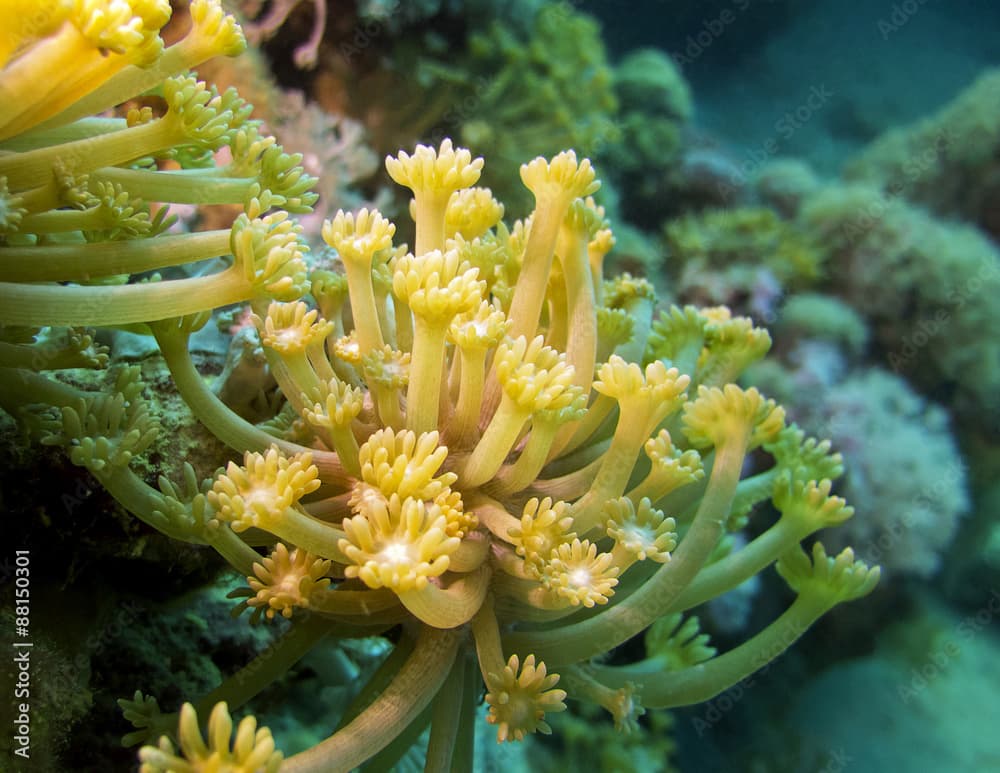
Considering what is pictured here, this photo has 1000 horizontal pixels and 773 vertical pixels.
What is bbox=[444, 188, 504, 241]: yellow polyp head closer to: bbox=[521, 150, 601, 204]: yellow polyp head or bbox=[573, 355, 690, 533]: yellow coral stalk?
bbox=[521, 150, 601, 204]: yellow polyp head

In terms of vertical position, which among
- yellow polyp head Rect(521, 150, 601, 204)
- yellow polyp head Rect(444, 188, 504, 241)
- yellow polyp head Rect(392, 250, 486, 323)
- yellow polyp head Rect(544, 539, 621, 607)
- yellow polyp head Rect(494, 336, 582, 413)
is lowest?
yellow polyp head Rect(544, 539, 621, 607)

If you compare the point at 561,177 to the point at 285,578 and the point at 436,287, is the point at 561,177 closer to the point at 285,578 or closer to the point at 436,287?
the point at 436,287

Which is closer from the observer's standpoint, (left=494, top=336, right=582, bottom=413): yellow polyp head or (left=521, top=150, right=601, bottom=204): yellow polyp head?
(left=494, top=336, right=582, bottom=413): yellow polyp head

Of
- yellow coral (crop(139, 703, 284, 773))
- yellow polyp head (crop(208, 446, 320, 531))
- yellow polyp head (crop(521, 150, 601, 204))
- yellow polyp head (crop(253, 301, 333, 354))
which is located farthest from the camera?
yellow polyp head (crop(521, 150, 601, 204))

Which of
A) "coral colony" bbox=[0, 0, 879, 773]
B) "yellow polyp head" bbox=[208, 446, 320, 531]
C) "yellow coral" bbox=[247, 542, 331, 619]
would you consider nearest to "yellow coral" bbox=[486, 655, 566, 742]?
"coral colony" bbox=[0, 0, 879, 773]

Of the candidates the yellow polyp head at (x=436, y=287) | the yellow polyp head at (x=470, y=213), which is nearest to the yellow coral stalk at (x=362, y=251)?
the yellow polyp head at (x=436, y=287)

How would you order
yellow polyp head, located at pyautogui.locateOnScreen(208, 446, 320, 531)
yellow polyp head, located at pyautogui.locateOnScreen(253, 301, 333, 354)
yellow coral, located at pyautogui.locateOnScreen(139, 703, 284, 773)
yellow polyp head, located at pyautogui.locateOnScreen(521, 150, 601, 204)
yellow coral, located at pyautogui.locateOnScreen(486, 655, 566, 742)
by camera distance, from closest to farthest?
yellow coral, located at pyautogui.locateOnScreen(139, 703, 284, 773)
yellow polyp head, located at pyautogui.locateOnScreen(208, 446, 320, 531)
yellow coral, located at pyautogui.locateOnScreen(486, 655, 566, 742)
yellow polyp head, located at pyautogui.locateOnScreen(253, 301, 333, 354)
yellow polyp head, located at pyautogui.locateOnScreen(521, 150, 601, 204)

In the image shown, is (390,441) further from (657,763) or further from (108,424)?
(657,763)

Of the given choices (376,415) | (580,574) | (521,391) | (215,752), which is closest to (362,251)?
(376,415)
